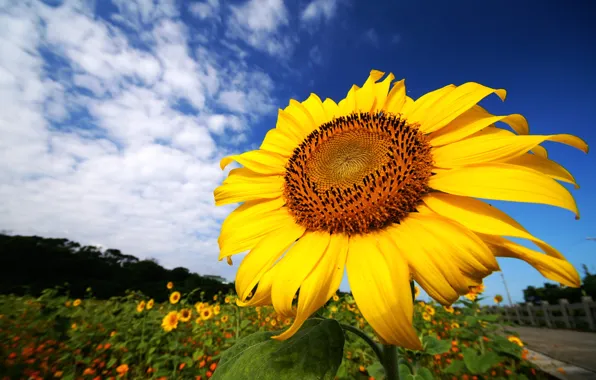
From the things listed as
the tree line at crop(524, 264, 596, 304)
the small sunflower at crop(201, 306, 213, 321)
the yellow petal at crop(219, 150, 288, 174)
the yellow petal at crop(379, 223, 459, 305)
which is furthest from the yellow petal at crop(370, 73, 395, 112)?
the tree line at crop(524, 264, 596, 304)

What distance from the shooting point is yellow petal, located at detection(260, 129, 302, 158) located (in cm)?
163

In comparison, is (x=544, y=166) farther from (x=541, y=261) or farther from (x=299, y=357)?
(x=299, y=357)

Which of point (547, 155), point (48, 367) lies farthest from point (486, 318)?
point (48, 367)

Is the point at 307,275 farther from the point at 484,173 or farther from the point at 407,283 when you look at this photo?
the point at 484,173

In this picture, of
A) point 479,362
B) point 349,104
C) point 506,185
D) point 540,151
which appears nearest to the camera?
point 506,185

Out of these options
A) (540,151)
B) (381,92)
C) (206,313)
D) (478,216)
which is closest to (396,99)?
(381,92)

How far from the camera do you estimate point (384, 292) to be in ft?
2.94

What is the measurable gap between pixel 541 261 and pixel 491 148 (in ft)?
1.32

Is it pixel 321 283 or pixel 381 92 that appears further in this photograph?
pixel 381 92

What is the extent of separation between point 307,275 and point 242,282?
288mm

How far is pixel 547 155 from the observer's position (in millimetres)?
1231

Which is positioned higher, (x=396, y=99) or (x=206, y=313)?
(x=396, y=99)

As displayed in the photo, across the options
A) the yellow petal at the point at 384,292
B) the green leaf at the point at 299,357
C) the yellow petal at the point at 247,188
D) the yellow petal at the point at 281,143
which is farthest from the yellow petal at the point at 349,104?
the green leaf at the point at 299,357

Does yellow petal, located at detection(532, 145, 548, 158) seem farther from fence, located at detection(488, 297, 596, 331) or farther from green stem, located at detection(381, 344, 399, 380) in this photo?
fence, located at detection(488, 297, 596, 331)
